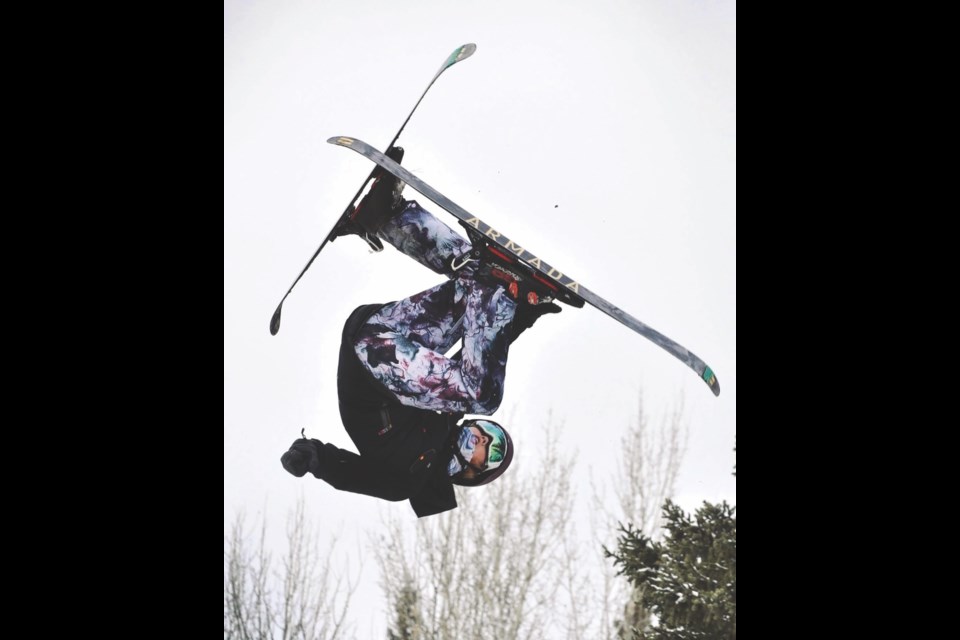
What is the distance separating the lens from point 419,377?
3.87 metres

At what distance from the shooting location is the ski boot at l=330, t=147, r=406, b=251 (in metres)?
3.91

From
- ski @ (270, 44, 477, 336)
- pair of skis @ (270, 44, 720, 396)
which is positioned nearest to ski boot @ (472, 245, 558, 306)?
pair of skis @ (270, 44, 720, 396)

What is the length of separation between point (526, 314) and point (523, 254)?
21 centimetres

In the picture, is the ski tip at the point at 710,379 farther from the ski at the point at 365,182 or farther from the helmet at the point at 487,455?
the ski at the point at 365,182

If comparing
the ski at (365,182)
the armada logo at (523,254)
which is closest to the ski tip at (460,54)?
the ski at (365,182)

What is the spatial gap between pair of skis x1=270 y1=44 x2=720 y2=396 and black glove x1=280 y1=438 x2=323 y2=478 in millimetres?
919

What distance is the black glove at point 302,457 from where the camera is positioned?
3.96m

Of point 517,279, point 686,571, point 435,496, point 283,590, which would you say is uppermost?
point 517,279

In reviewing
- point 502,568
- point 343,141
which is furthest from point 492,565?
point 343,141

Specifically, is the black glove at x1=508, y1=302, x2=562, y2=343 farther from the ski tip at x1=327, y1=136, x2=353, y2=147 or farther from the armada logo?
the ski tip at x1=327, y1=136, x2=353, y2=147

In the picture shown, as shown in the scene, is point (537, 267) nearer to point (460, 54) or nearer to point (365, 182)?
point (365, 182)
